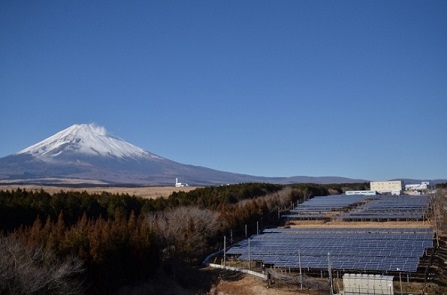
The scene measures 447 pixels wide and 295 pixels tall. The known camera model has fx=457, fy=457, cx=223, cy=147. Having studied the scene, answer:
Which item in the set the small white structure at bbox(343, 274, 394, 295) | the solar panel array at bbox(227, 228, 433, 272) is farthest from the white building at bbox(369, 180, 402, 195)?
the small white structure at bbox(343, 274, 394, 295)

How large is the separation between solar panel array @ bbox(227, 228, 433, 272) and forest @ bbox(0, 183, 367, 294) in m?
3.83

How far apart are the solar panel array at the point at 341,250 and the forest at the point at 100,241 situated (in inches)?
151

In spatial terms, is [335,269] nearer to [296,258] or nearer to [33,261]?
[296,258]

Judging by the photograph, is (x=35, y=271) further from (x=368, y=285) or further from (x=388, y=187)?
(x=388, y=187)

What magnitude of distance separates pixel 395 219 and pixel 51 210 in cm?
4046

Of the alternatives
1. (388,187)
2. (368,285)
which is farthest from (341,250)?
(388,187)

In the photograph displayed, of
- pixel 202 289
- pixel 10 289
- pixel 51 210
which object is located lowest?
pixel 202 289

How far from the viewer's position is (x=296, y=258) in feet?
104

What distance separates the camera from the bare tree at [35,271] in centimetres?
1788

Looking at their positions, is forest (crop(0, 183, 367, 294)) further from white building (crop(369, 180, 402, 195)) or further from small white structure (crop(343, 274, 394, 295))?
white building (crop(369, 180, 402, 195))

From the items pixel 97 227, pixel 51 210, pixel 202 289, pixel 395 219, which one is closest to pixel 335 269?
pixel 202 289

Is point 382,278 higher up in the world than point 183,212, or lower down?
lower down

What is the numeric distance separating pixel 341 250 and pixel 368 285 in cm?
932

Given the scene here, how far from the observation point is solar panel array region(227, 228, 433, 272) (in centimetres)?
2862
